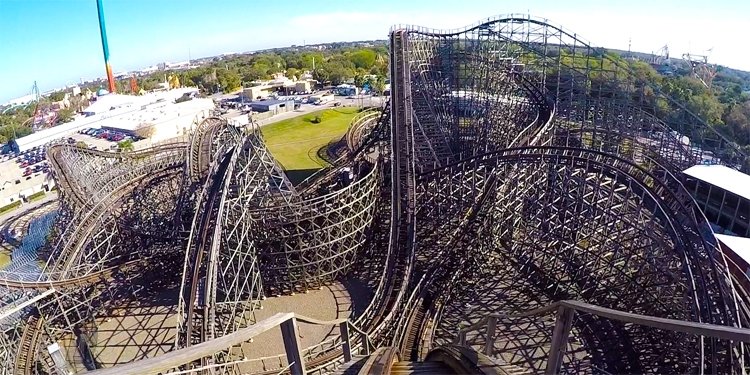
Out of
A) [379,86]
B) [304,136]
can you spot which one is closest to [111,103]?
[304,136]

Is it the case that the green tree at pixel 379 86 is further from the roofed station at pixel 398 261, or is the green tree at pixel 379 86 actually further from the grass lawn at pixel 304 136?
the roofed station at pixel 398 261

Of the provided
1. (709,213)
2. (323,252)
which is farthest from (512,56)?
(323,252)

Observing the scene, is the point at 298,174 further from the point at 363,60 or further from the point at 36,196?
the point at 363,60

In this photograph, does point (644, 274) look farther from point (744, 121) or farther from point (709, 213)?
point (744, 121)

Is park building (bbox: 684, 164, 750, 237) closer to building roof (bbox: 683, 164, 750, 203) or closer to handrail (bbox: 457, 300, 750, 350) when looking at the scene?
building roof (bbox: 683, 164, 750, 203)

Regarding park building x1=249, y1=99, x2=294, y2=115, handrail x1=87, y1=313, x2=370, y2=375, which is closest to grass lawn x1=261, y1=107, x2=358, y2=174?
park building x1=249, y1=99, x2=294, y2=115

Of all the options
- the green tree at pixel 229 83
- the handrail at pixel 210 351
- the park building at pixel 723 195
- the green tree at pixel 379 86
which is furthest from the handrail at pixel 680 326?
the green tree at pixel 229 83

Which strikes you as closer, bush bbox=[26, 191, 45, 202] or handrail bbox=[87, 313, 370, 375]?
handrail bbox=[87, 313, 370, 375]
